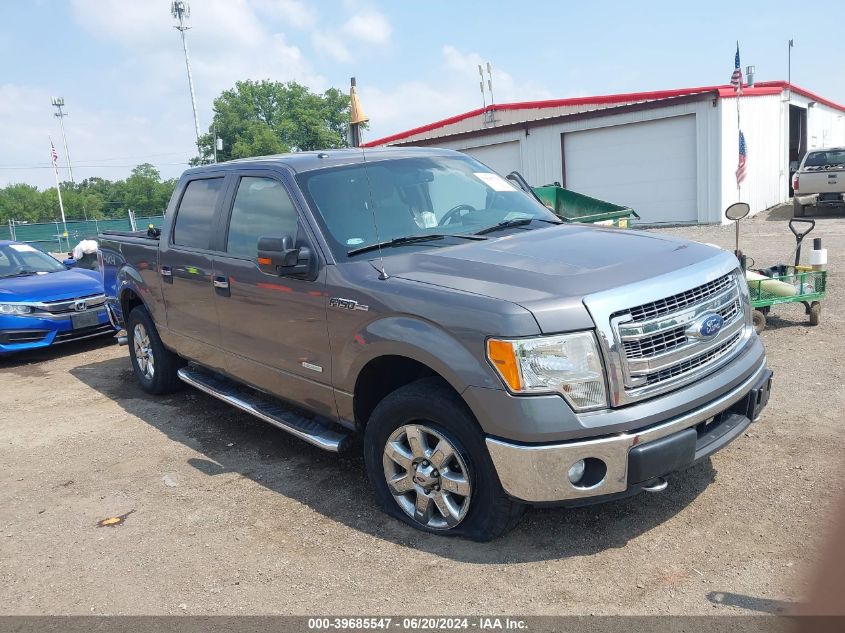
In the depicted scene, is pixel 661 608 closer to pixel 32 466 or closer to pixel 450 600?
pixel 450 600

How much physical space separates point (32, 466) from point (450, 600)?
363 centimetres

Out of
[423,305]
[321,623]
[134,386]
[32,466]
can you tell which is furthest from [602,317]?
[134,386]

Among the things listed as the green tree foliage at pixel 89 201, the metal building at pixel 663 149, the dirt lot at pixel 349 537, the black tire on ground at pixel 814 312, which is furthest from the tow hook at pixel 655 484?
the green tree foliage at pixel 89 201

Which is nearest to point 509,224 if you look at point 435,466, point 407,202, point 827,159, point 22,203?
point 407,202

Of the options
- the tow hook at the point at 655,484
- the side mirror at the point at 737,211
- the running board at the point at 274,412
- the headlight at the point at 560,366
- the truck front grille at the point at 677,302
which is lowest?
the tow hook at the point at 655,484

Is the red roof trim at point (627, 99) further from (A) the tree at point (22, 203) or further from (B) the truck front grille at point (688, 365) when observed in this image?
(A) the tree at point (22, 203)

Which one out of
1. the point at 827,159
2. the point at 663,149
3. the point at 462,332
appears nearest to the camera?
the point at 462,332

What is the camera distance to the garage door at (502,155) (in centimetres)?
2361

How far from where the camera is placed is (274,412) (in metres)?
4.70

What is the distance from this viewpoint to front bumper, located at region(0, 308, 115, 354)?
845 centimetres

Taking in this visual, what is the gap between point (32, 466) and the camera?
521cm

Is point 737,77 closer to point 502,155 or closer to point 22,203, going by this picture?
point 502,155

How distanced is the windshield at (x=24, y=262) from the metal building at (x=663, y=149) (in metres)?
15.6

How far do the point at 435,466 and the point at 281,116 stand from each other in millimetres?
81555
